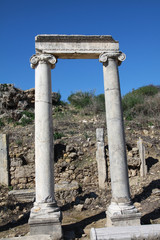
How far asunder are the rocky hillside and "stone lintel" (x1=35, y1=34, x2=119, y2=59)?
544cm

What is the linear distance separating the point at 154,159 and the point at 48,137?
7807 mm

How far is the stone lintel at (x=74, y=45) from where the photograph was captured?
22.1ft

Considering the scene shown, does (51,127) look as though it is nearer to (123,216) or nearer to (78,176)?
(123,216)

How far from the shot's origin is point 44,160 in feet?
20.1

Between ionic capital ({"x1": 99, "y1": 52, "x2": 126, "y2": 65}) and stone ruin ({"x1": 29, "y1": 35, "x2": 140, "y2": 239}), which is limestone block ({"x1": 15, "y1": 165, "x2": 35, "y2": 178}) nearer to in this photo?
stone ruin ({"x1": 29, "y1": 35, "x2": 140, "y2": 239})

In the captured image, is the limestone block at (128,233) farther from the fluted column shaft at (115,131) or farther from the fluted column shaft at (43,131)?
the fluted column shaft at (43,131)

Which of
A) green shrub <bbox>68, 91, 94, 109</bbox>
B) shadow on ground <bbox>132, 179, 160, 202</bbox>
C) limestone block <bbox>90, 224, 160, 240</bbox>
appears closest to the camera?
limestone block <bbox>90, 224, 160, 240</bbox>

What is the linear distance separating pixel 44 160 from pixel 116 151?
7.12ft

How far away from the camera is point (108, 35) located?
6.97 metres

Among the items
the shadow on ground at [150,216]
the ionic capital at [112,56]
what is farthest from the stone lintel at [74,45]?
the shadow on ground at [150,216]

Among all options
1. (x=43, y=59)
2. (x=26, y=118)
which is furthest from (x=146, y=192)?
(x=26, y=118)

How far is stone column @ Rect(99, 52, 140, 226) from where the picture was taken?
580 centimetres

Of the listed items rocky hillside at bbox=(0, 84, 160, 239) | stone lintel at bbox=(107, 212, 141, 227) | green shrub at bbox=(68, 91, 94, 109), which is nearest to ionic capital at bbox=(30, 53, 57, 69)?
stone lintel at bbox=(107, 212, 141, 227)

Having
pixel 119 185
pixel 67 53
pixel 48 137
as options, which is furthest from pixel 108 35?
pixel 119 185
